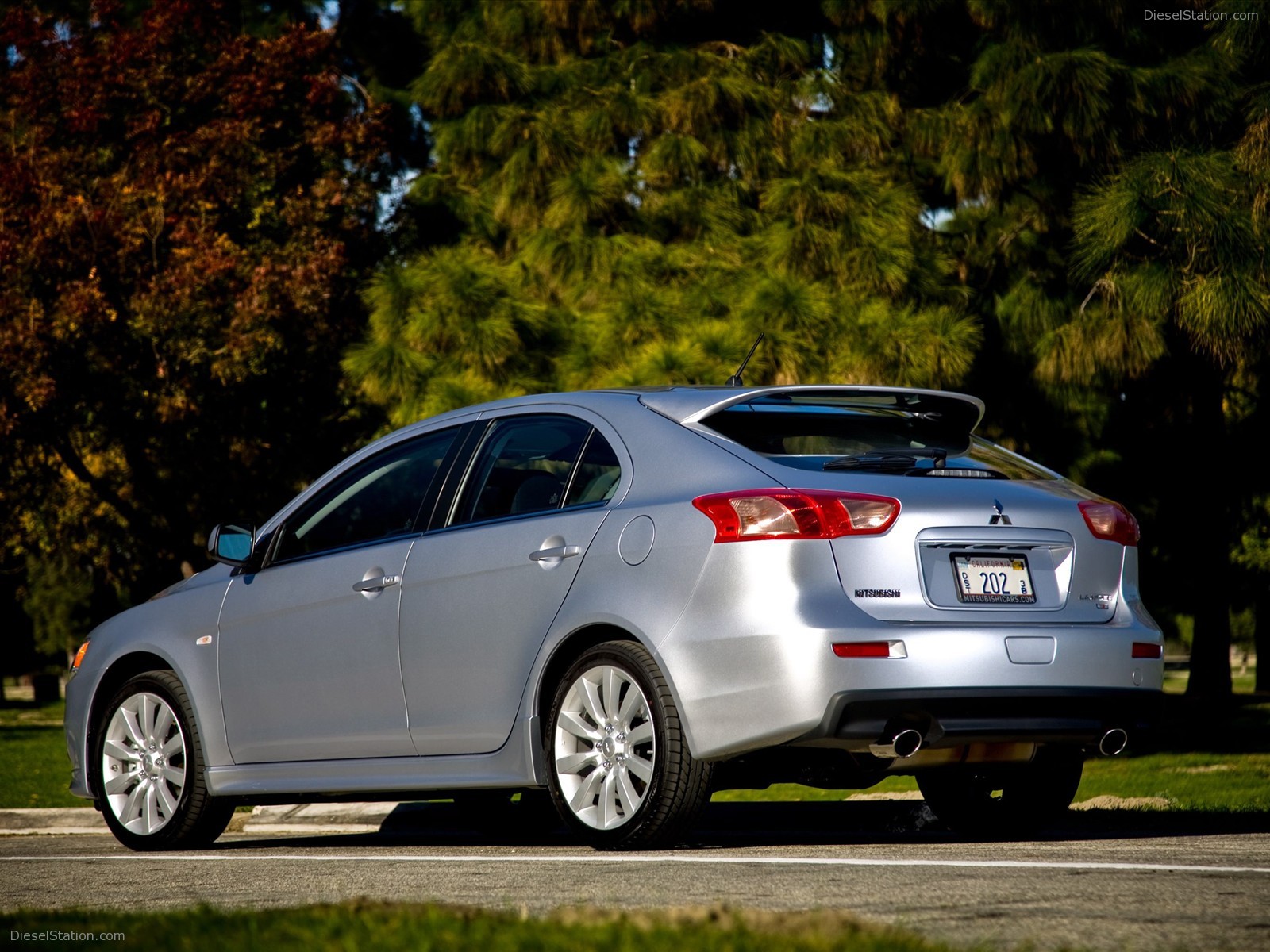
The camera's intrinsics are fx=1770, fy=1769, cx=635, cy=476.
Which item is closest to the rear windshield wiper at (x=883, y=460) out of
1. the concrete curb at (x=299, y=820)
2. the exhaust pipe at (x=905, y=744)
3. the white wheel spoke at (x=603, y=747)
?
the exhaust pipe at (x=905, y=744)

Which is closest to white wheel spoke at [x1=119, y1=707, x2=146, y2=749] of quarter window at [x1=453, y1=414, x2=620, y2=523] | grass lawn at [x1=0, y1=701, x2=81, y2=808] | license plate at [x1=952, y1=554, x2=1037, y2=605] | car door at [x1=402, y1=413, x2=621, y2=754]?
car door at [x1=402, y1=413, x2=621, y2=754]

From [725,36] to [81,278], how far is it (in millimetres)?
7517

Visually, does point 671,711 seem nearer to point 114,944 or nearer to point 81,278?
point 114,944

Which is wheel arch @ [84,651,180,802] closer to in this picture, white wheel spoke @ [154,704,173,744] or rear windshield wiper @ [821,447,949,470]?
white wheel spoke @ [154,704,173,744]

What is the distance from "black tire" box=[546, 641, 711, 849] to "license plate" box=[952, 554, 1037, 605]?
1061 millimetres

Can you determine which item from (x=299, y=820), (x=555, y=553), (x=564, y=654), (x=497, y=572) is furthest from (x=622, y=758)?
(x=299, y=820)

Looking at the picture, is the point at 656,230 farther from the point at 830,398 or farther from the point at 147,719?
the point at 830,398

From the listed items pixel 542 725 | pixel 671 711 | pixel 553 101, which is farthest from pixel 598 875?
pixel 553 101

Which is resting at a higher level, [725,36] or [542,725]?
[725,36]

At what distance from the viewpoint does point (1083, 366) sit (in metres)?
13.5

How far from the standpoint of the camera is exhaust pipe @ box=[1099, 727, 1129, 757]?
6215 mm

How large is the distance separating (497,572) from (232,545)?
167 centimetres

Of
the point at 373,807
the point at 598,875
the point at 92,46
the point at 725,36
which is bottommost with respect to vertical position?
the point at 373,807

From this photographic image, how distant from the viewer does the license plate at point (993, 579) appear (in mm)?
5957
